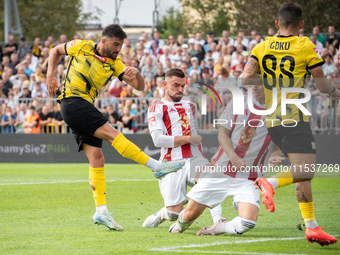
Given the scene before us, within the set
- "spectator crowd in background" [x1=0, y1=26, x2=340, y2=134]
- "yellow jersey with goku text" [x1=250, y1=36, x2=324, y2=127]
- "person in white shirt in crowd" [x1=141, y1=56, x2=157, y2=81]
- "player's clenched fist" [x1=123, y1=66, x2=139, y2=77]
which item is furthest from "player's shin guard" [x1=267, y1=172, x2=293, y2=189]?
"person in white shirt in crowd" [x1=141, y1=56, x2=157, y2=81]

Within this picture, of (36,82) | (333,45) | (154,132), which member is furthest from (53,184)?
(333,45)

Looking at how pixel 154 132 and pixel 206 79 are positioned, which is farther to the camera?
pixel 206 79

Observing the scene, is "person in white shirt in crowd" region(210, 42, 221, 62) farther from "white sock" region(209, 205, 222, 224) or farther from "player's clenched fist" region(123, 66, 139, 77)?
"white sock" region(209, 205, 222, 224)

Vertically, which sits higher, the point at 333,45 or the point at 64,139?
the point at 333,45

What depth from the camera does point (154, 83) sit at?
16.6 metres

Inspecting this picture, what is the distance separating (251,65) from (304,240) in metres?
1.82

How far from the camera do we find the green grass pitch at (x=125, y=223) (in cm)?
472

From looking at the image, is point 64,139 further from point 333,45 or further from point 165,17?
point 165,17

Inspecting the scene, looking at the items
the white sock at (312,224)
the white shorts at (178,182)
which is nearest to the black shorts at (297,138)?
the white sock at (312,224)

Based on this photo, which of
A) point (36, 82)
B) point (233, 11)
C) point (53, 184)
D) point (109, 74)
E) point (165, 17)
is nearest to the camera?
→ point (109, 74)

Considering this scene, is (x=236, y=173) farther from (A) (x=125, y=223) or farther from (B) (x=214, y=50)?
(B) (x=214, y=50)

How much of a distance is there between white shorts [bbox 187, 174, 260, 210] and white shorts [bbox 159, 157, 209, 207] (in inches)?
33.5

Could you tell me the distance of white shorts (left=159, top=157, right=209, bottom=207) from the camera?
20.4ft

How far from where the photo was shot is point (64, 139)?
16141mm
